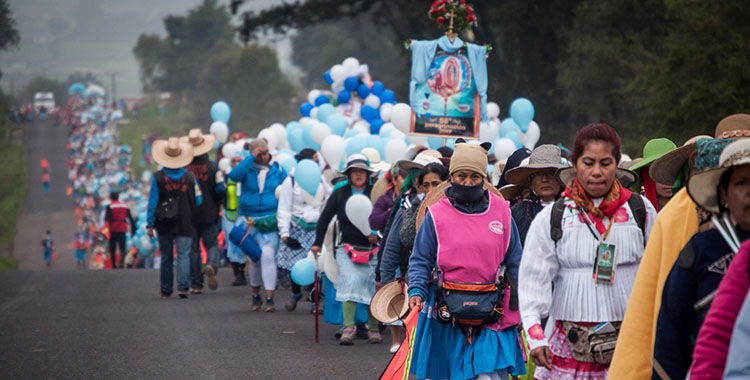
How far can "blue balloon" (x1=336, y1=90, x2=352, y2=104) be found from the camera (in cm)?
2225

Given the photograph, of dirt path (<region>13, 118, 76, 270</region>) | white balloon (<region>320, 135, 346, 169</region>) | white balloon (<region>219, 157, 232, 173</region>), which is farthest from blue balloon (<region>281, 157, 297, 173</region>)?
dirt path (<region>13, 118, 76, 270</region>)

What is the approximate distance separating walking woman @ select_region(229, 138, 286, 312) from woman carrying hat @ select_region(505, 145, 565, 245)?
621cm

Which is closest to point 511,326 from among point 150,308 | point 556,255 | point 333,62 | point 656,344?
point 556,255

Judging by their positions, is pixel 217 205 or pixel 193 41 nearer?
pixel 217 205

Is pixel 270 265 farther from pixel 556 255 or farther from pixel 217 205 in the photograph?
pixel 556 255

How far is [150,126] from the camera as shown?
4769 inches

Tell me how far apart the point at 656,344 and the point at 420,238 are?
278cm

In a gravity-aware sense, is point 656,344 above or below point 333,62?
below

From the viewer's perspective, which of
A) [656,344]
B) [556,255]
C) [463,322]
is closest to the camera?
[656,344]

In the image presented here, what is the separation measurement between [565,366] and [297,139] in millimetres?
15265

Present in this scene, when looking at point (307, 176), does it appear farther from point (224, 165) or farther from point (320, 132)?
point (224, 165)

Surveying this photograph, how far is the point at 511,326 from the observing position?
6.25 metres

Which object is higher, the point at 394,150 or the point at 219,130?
the point at 219,130

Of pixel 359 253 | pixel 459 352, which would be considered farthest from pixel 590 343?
pixel 359 253
